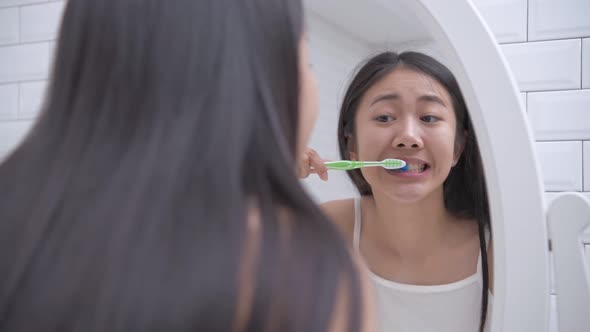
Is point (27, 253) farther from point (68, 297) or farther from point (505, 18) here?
point (505, 18)

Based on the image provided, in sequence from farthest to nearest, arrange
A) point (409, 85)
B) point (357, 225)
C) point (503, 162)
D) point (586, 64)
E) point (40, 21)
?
point (40, 21)
point (586, 64)
point (357, 225)
point (409, 85)
point (503, 162)

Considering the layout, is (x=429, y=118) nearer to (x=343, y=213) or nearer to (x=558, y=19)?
(x=343, y=213)

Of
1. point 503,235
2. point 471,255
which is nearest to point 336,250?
point 503,235

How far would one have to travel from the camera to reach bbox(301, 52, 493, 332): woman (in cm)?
75

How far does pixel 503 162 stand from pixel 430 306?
25 cm

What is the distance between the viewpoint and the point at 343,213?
896 millimetres

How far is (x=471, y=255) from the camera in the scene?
805 millimetres

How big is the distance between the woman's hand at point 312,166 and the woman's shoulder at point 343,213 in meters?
0.07

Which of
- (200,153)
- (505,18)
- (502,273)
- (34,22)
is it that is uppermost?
(34,22)

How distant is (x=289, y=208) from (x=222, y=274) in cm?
7

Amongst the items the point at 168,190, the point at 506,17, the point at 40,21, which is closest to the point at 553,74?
the point at 506,17

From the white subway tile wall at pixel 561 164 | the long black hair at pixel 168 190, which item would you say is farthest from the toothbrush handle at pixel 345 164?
the white subway tile wall at pixel 561 164

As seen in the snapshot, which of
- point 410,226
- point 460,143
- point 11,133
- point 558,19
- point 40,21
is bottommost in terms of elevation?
point 410,226

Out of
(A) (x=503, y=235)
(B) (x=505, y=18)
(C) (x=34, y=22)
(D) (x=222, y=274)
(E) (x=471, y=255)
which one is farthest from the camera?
(C) (x=34, y=22)
